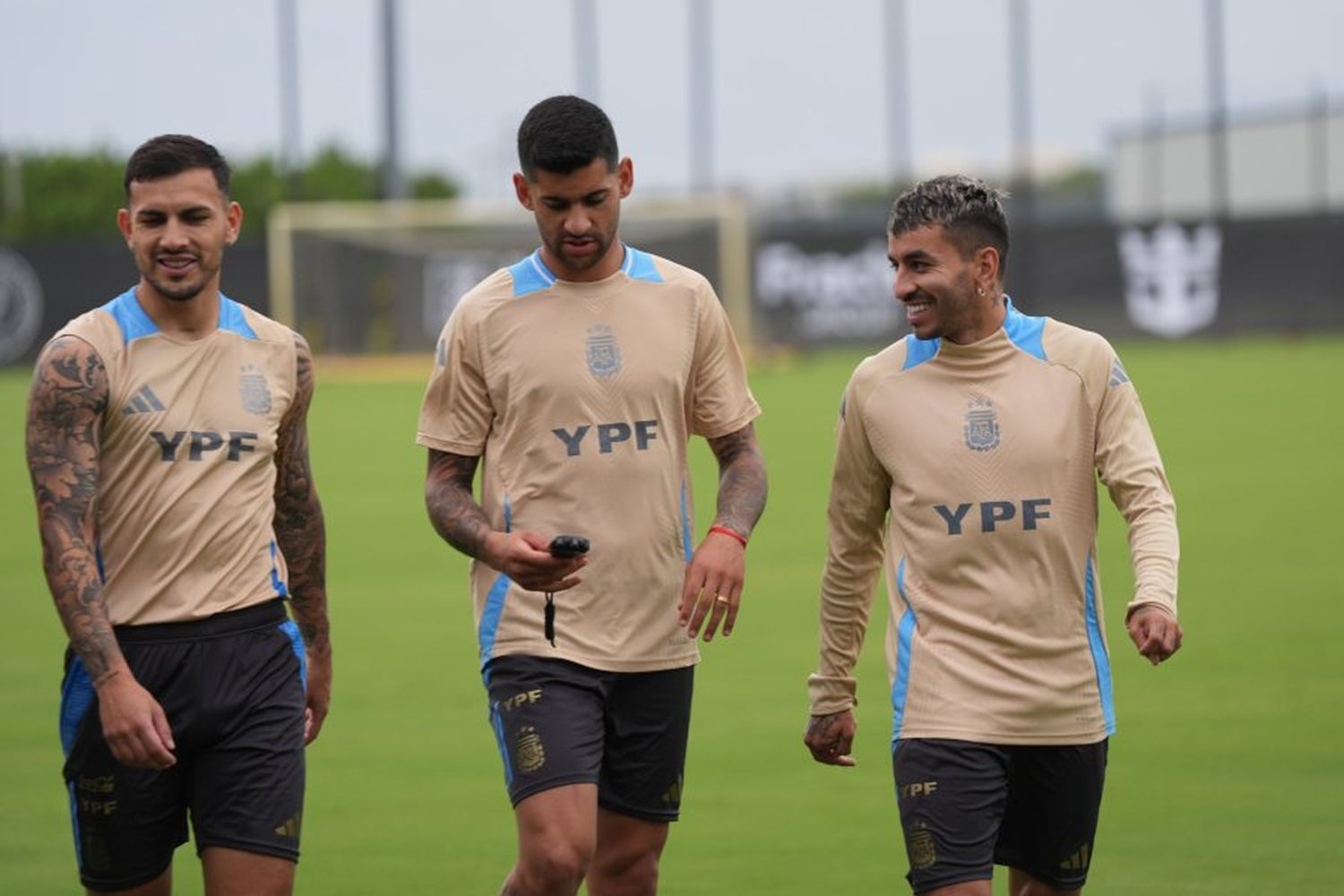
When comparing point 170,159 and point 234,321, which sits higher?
point 170,159

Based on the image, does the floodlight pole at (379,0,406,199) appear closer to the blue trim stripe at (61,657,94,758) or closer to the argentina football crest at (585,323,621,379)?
the argentina football crest at (585,323,621,379)

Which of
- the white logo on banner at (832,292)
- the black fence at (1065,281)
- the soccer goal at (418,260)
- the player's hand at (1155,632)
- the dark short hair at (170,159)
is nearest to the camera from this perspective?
the player's hand at (1155,632)

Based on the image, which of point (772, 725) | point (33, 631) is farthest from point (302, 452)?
point (33, 631)

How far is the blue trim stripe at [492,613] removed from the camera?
5.59 metres

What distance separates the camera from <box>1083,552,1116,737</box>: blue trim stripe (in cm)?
512

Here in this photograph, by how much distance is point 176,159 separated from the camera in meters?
5.22

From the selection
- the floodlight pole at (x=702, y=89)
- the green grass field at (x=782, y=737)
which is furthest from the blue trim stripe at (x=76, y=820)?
the floodlight pole at (x=702, y=89)

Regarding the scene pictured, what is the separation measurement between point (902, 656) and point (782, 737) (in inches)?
156

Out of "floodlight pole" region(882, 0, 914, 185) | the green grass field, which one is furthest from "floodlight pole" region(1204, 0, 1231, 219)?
the green grass field

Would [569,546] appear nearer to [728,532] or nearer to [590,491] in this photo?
[590,491]

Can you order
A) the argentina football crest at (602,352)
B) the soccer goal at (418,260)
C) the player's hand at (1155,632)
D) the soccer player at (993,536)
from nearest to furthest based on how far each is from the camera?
1. the player's hand at (1155,632)
2. the soccer player at (993,536)
3. the argentina football crest at (602,352)
4. the soccer goal at (418,260)

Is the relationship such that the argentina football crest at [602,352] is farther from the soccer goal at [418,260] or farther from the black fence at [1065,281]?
the black fence at [1065,281]

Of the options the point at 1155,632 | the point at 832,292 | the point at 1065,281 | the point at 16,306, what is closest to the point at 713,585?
the point at 1155,632

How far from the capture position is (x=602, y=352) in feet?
18.3
